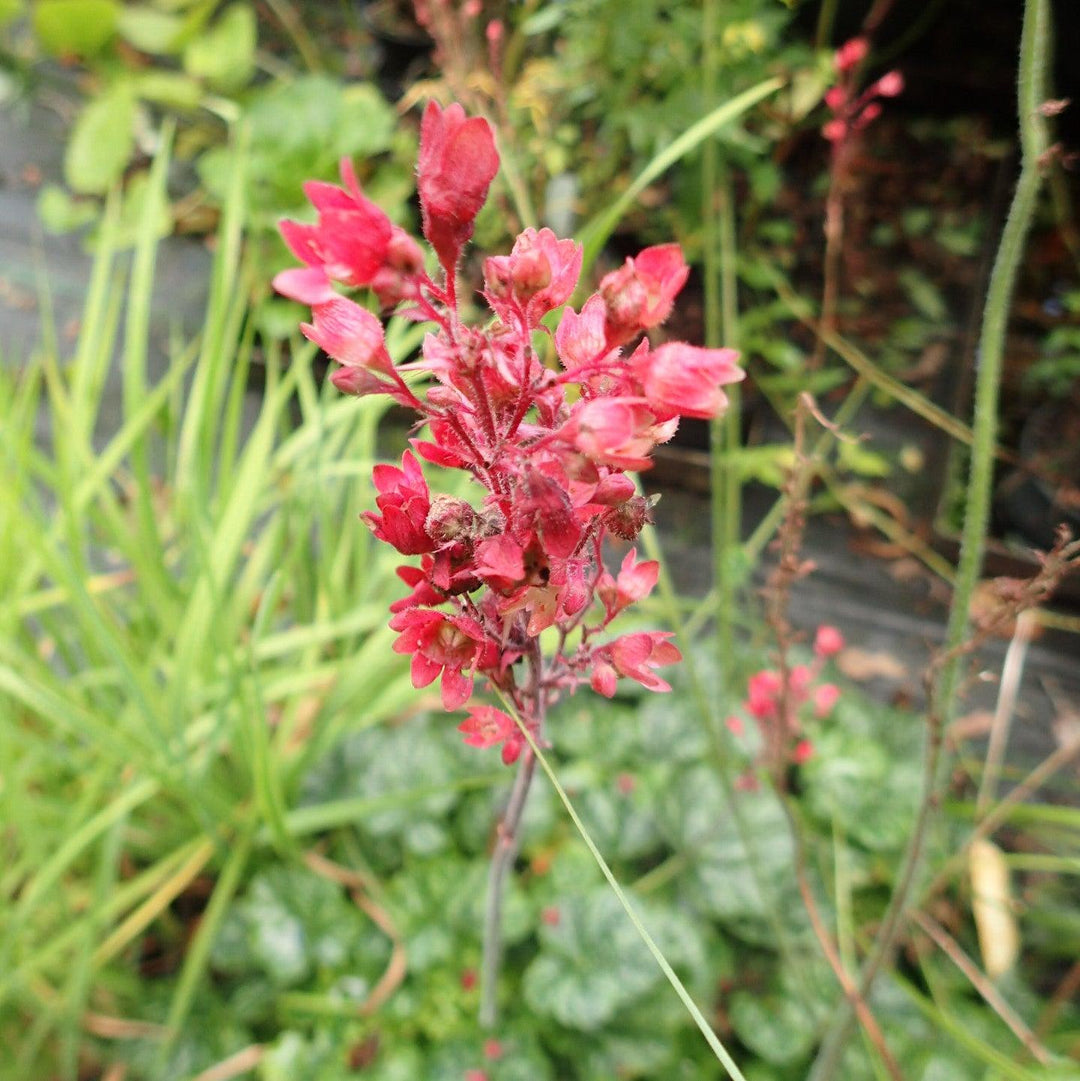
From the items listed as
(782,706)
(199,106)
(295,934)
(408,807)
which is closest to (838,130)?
(782,706)

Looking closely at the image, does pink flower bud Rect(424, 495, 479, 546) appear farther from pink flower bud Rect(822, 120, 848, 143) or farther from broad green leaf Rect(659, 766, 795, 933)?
pink flower bud Rect(822, 120, 848, 143)

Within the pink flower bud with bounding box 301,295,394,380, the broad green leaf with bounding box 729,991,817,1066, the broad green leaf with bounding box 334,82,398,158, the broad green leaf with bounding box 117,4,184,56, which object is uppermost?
the broad green leaf with bounding box 117,4,184,56

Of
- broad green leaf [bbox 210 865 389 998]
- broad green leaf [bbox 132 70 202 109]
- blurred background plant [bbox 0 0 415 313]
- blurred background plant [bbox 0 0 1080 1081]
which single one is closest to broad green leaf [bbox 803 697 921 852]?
blurred background plant [bbox 0 0 1080 1081]

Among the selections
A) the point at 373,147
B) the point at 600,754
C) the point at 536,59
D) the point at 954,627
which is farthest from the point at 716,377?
the point at 536,59

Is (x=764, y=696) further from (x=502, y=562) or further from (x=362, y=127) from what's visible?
(x=362, y=127)

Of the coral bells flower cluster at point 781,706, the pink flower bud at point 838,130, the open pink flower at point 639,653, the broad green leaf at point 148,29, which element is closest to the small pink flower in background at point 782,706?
the coral bells flower cluster at point 781,706

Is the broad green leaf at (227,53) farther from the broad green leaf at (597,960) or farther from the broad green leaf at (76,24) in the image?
the broad green leaf at (597,960)
